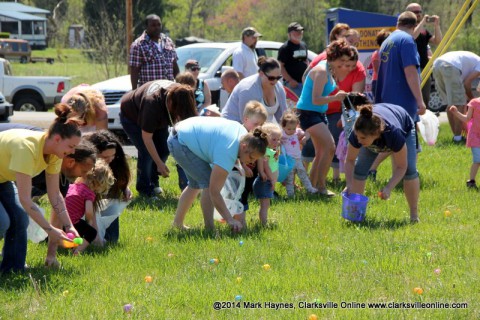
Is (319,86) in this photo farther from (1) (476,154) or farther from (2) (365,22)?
(2) (365,22)

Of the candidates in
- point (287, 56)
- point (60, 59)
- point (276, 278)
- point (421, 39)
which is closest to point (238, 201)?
point (276, 278)

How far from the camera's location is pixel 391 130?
730 cm

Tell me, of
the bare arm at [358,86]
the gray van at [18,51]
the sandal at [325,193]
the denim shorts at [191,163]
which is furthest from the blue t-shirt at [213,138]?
the gray van at [18,51]

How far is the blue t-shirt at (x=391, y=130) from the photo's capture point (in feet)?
24.0

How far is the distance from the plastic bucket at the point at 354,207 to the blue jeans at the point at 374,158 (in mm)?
262

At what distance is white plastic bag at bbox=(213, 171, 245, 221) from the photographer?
770 centimetres

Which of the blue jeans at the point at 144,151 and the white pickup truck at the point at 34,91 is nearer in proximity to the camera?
the blue jeans at the point at 144,151

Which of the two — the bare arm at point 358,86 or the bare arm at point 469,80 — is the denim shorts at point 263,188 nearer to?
the bare arm at point 358,86

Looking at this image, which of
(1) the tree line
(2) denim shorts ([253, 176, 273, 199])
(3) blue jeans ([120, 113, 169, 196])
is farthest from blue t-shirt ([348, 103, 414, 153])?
(1) the tree line

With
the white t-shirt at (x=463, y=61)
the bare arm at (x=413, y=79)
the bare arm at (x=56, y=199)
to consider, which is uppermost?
the bare arm at (x=413, y=79)

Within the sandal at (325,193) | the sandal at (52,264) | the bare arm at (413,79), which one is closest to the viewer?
the sandal at (52,264)

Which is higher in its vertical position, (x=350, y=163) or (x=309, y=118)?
(x=309, y=118)

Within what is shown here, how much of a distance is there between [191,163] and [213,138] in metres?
0.42

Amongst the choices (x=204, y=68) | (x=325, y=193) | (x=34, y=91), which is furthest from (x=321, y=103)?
(x=34, y=91)
